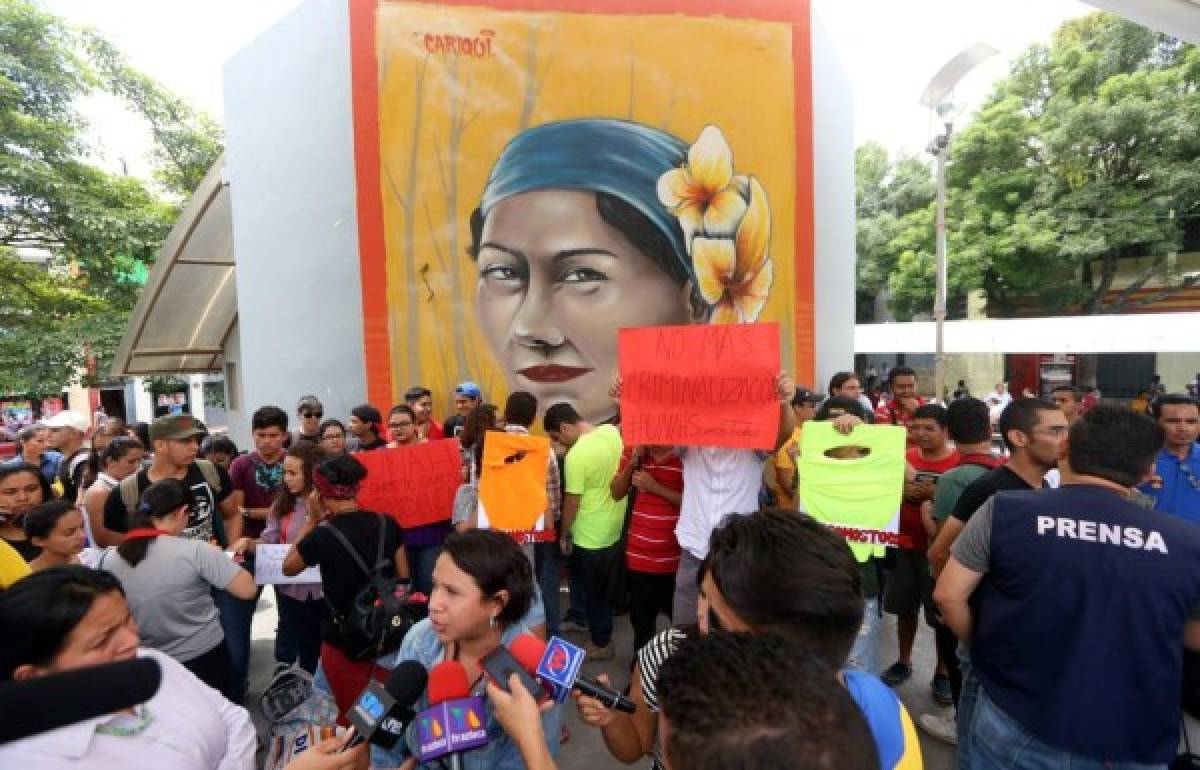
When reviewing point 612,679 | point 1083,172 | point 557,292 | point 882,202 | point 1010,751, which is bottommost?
Answer: point 612,679

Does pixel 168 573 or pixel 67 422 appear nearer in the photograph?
pixel 168 573

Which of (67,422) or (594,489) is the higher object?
(67,422)

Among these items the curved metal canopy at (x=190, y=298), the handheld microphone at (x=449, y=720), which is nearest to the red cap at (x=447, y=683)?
the handheld microphone at (x=449, y=720)

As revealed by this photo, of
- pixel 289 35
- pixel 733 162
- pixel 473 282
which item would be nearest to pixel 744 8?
pixel 733 162

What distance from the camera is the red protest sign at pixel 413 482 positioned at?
4219mm

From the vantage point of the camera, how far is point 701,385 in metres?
3.84

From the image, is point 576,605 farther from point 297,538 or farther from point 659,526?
point 297,538

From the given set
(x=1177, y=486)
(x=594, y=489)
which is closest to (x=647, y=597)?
(x=594, y=489)

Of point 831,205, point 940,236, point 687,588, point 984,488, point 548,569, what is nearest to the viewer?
point 984,488

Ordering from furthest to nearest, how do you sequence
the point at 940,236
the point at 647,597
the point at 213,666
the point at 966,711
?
the point at 940,236, the point at 647,597, the point at 213,666, the point at 966,711

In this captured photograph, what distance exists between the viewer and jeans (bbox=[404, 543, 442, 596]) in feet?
14.5

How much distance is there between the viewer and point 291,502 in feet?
13.1

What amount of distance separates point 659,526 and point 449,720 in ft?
8.08

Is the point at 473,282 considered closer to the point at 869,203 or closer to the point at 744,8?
the point at 744,8
